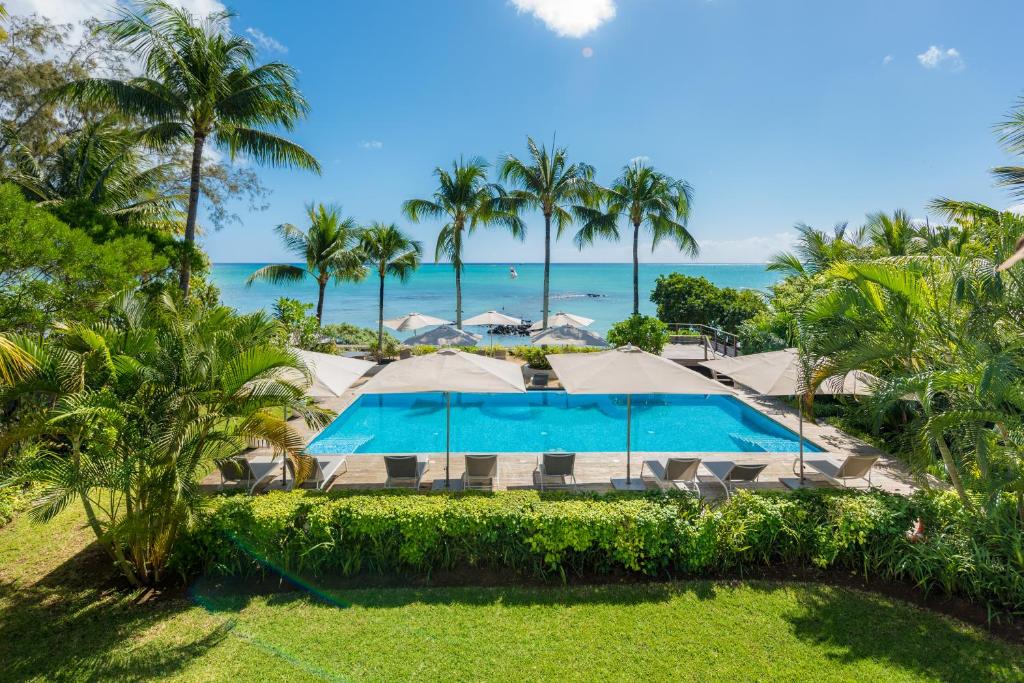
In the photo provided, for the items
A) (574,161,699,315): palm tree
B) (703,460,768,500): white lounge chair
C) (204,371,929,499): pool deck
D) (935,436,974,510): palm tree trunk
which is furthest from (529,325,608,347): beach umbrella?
(935,436,974,510): palm tree trunk

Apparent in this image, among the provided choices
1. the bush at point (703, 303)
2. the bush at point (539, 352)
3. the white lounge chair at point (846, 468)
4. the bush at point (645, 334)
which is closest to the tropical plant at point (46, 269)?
the white lounge chair at point (846, 468)

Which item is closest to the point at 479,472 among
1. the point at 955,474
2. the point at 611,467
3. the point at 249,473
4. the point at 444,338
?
the point at 611,467

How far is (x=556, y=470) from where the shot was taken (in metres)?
8.38

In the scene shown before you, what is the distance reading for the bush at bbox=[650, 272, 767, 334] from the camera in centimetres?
2584

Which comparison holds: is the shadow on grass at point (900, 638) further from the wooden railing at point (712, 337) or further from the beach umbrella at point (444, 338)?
the wooden railing at point (712, 337)

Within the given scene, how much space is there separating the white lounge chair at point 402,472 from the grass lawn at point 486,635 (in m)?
2.75

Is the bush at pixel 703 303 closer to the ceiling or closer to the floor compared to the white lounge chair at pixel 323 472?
closer to the ceiling

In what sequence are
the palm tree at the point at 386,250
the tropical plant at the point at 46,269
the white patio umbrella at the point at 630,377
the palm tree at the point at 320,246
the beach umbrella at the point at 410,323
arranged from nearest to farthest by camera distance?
the tropical plant at the point at 46,269 → the white patio umbrella at the point at 630,377 → the palm tree at the point at 320,246 → the beach umbrella at the point at 410,323 → the palm tree at the point at 386,250

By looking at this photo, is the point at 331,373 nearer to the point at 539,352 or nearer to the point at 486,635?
the point at 486,635

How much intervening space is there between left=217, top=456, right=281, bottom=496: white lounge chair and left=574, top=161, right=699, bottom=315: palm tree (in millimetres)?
17023

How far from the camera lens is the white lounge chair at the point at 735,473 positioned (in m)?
8.20

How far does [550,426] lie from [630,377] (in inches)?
216

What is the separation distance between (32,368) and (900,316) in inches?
397

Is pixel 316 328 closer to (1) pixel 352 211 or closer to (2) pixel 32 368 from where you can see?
(1) pixel 352 211
